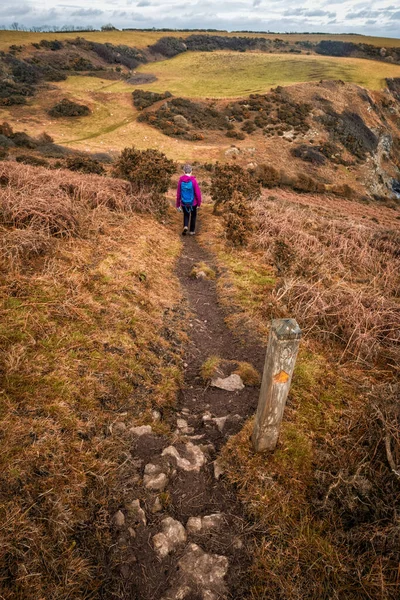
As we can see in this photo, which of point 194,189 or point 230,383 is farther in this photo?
point 194,189

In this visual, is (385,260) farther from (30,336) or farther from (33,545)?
(33,545)

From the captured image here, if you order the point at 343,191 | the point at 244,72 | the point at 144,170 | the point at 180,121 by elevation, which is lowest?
the point at 343,191

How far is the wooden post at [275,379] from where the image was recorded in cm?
288

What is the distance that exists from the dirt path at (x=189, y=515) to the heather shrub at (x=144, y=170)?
900cm

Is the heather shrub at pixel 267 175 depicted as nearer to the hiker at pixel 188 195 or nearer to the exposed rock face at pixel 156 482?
the hiker at pixel 188 195

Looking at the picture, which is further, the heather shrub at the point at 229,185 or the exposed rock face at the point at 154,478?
the heather shrub at the point at 229,185

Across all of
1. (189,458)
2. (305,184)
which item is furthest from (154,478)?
(305,184)

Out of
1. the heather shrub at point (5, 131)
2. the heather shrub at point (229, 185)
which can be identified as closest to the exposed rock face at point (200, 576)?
the heather shrub at point (229, 185)

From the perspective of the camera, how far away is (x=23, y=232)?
20.0ft

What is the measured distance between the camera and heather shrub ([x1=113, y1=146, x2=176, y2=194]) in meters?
11.7

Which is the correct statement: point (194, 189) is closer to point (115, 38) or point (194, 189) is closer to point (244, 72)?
point (244, 72)

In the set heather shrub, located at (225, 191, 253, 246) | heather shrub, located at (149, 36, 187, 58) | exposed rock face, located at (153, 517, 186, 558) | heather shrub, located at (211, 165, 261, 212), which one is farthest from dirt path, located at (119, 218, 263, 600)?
heather shrub, located at (149, 36, 187, 58)

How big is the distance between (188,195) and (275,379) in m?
8.50

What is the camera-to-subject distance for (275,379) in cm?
315
